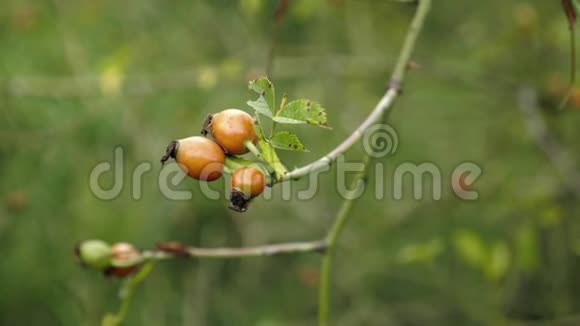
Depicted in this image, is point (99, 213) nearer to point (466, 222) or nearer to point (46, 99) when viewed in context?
point (46, 99)

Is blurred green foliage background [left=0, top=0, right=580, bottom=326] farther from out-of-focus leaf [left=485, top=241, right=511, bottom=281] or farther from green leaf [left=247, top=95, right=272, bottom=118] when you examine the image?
green leaf [left=247, top=95, right=272, bottom=118]

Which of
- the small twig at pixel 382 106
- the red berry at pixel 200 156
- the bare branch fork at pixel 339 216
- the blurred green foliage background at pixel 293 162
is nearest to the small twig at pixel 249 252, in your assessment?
the bare branch fork at pixel 339 216

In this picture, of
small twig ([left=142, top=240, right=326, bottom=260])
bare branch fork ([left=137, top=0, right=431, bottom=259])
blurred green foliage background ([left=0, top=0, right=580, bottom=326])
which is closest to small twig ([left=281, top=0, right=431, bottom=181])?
bare branch fork ([left=137, top=0, right=431, bottom=259])

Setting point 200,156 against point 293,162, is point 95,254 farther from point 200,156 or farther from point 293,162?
point 293,162

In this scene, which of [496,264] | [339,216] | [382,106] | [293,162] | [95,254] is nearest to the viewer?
[382,106]

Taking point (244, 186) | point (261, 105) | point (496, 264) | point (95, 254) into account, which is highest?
point (261, 105)

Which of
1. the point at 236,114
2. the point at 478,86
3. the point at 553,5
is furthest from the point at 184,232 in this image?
the point at 236,114

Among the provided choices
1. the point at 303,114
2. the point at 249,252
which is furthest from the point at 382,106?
the point at 249,252
